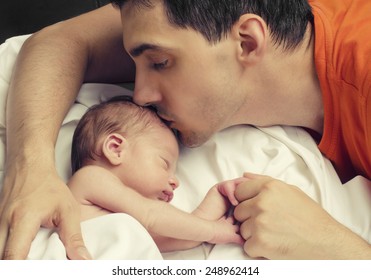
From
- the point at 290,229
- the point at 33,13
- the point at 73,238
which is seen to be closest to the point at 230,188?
the point at 290,229

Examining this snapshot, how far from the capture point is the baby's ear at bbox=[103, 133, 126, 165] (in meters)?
1.21

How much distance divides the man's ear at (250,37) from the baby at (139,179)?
0.85 ft

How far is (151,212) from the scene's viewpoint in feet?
3.71

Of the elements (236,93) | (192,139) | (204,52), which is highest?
(204,52)

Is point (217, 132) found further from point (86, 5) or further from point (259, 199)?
point (86, 5)

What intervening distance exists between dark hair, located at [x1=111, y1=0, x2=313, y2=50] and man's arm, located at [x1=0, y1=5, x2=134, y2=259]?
0.88 ft

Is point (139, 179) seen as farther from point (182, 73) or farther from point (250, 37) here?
point (250, 37)

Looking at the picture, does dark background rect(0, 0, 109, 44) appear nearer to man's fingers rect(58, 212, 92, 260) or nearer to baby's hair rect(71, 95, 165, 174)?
baby's hair rect(71, 95, 165, 174)

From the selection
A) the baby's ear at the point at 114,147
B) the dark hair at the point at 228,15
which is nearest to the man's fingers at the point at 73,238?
the baby's ear at the point at 114,147

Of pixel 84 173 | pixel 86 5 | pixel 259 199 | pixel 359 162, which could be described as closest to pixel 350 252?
pixel 259 199

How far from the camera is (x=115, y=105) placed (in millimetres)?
1280

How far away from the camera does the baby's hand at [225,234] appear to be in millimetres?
1150

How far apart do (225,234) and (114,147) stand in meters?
0.32

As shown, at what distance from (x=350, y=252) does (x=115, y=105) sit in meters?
0.62
